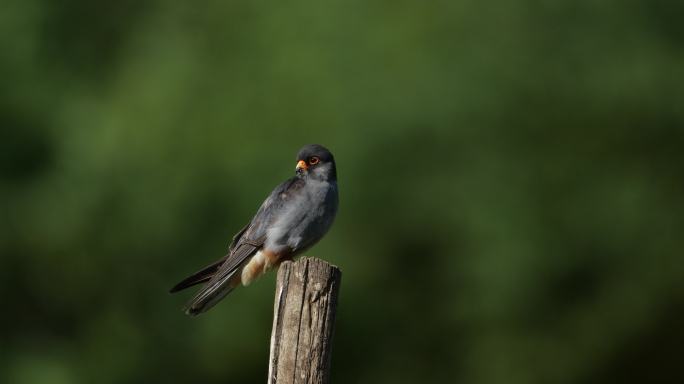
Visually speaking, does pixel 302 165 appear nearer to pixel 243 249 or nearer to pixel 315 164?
pixel 315 164

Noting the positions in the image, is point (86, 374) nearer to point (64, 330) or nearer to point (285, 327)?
point (64, 330)

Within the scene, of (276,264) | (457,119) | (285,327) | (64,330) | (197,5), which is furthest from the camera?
(197,5)

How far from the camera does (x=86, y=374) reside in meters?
11.0

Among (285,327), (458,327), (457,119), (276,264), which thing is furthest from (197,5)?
(285,327)

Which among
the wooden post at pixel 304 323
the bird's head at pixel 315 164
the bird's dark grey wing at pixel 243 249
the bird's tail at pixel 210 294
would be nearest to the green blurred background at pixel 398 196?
the bird's head at pixel 315 164

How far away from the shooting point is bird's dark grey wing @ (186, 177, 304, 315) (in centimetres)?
583

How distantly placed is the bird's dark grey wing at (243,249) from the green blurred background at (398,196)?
3.94m

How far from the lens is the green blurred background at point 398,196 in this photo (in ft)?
34.5

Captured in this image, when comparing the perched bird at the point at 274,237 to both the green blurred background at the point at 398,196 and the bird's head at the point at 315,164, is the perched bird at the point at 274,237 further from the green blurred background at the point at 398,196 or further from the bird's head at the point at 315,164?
the green blurred background at the point at 398,196

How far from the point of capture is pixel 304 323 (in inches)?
173

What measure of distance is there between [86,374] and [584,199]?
5.50 m

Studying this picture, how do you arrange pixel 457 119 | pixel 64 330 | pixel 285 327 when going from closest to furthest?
pixel 285 327 < pixel 457 119 < pixel 64 330

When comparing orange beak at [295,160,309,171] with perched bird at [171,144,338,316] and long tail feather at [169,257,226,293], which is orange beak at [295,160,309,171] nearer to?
perched bird at [171,144,338,316]

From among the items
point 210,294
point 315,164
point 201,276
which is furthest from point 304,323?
point 315,164
